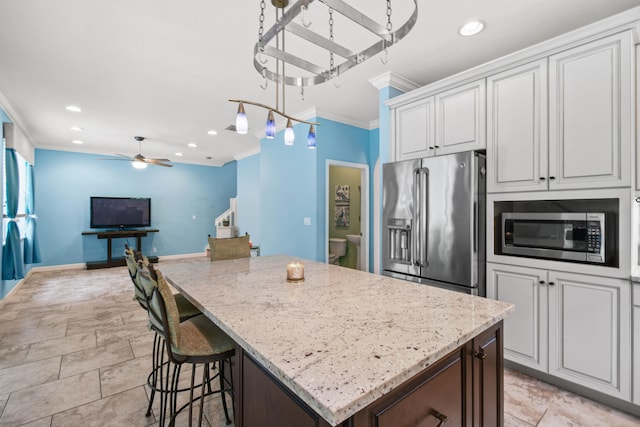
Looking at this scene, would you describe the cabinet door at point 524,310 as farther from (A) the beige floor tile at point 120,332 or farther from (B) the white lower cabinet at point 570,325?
(A) the beige floor tile at point 120,332

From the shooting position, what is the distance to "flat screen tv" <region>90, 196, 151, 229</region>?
665cm

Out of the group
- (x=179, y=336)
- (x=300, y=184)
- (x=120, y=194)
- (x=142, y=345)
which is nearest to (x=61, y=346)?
(x=142, y=345)

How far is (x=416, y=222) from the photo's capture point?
2.57m

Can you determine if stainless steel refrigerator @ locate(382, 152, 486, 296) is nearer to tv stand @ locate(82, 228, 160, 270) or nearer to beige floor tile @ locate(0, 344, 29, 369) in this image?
beige floor tile @ locate(0, 344, 29, 369)

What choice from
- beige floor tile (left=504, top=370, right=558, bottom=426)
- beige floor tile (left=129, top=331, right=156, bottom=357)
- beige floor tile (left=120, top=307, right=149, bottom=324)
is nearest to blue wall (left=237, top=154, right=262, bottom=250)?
beige floor tile (left=120, top=307, right=149, bottom=324)

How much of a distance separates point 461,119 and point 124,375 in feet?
11.2

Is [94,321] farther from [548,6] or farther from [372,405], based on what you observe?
[548,6]

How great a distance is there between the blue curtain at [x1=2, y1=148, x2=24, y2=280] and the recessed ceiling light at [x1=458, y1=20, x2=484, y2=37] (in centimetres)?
549

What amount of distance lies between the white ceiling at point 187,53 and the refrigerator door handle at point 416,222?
112 cm

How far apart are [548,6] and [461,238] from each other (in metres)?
1.67

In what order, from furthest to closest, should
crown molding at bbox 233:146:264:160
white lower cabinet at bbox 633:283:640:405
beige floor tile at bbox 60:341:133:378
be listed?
crown molding at bbox 233:146:264:160, beige floor tile at bbox 60:341:133:378, white lower cabinet at bbox 633:283:640:405

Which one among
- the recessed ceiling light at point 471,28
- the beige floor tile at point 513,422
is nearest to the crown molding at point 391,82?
the recessed ceiling light at point 471,28

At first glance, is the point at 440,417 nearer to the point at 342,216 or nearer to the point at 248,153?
the point at 342,216

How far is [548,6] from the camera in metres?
1.98
